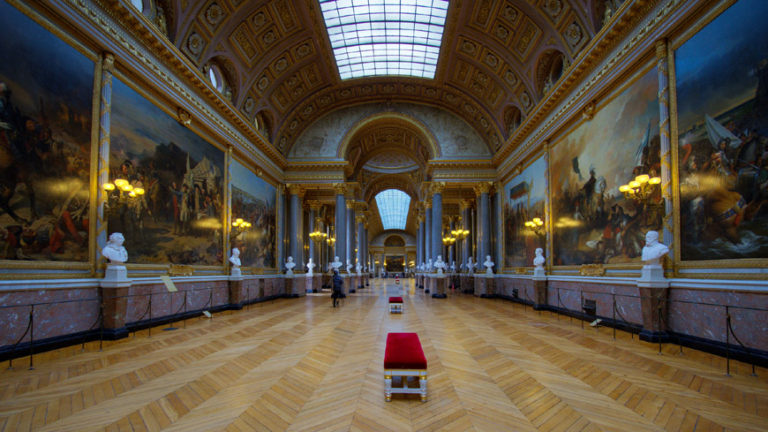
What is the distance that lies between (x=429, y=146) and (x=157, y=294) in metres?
17.3

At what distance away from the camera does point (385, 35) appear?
18625mm

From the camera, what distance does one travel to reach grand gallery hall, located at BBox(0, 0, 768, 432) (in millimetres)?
4387

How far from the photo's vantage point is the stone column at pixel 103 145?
8.36 metres

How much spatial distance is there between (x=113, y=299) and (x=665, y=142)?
42.3ft

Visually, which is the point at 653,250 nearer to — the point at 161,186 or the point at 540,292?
the point at 540,292

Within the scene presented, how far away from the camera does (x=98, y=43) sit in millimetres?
8516

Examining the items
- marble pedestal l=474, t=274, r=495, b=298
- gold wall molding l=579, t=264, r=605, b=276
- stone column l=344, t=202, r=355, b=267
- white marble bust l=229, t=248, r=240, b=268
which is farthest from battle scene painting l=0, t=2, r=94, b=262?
stone column l=344, t=202, r=355, b=267

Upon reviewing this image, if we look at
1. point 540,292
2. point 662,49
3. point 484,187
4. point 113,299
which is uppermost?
point 662,49

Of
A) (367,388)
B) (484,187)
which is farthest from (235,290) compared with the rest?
(484,187)

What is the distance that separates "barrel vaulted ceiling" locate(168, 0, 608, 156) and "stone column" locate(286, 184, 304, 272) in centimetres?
253

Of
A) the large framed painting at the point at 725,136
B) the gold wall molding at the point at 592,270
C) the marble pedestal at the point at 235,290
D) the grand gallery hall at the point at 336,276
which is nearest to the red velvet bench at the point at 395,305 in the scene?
the grand gallery hall at the point at 336,276

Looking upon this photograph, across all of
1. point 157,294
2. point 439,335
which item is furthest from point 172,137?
point 439,335

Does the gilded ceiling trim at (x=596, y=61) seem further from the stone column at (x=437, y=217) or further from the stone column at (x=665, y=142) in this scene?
the stone column at (x=437, y=217)

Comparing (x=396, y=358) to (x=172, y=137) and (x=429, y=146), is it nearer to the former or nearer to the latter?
(x=172, y=137)
